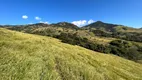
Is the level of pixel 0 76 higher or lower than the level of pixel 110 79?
higher

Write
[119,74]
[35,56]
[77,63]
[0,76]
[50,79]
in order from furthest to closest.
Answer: [119,74], [77,63], [35,56], [50,79], [0,76]

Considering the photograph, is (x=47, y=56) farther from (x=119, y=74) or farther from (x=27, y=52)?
(x=119, y=74)

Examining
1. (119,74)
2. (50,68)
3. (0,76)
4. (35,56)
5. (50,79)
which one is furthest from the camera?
(119,74)

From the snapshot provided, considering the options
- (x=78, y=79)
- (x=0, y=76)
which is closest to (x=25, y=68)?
(x=0, y=76)

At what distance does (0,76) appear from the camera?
2038 centimetres

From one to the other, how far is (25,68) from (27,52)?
5.48m

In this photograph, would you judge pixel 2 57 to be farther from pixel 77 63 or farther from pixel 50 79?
pixel 77 63

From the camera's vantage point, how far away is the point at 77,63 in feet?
99.7

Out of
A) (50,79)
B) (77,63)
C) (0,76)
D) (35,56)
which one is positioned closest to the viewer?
(0,76)

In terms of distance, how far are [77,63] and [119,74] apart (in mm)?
9971

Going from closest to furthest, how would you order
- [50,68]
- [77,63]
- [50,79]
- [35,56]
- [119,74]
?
[50,79], [50,68], [35,56], [77,63], [119,74]

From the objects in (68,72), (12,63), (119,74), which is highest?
(12,63)

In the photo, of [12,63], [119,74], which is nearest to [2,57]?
[12,63]

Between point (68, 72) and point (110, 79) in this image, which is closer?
point (68, 72)
